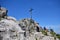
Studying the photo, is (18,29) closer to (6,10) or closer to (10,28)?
(10,28)

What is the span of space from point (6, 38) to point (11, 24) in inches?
163

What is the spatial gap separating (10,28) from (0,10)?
965 centimetres

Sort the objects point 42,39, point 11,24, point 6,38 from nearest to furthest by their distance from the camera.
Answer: point 6,38
point 11,24
point 42,39

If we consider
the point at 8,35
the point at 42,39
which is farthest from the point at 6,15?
the point at 42,39

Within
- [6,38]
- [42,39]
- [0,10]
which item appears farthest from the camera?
[42,39]

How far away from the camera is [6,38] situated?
36.3 m

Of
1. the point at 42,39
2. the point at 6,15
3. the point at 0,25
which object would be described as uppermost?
the point at 6,15

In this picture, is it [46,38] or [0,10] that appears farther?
[46,38]

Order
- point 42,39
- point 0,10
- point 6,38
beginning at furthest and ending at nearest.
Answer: point 42,39 → point 0,10 → point 6,38

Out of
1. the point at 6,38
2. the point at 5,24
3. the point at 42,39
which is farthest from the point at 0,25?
the point at 42,39

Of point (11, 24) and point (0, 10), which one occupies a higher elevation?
point (0, 10)

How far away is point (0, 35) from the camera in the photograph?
120 feet

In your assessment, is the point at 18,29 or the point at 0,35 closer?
the point at 0,35

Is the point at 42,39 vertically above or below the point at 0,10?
below
